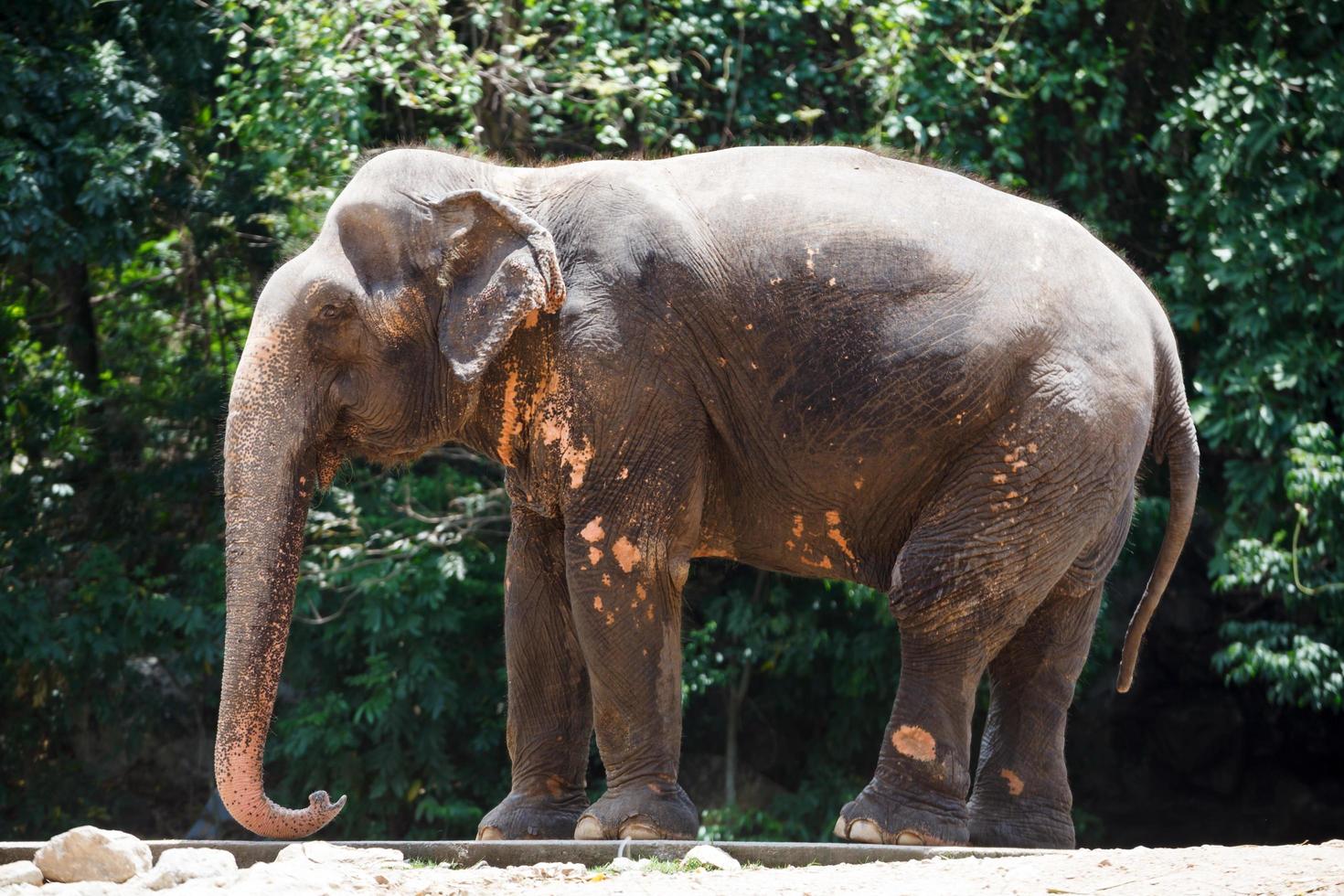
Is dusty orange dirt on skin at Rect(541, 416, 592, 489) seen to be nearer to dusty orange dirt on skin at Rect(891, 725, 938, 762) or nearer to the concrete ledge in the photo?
the concrete ledge

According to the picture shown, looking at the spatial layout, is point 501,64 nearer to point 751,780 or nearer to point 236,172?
point 236,172

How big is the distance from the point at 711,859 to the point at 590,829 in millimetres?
698

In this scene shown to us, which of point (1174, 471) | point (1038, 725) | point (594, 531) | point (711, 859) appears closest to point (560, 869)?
point (711, 859)

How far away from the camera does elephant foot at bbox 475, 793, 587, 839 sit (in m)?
6.08

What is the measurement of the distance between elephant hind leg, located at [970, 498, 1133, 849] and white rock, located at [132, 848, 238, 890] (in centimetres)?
243

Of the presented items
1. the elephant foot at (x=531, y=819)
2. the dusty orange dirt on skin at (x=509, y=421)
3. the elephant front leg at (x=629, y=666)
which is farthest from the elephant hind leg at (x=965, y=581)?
the dusty orange dirt on skin at (x=509, y=421)

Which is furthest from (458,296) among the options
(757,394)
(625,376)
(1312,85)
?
(1312,85)

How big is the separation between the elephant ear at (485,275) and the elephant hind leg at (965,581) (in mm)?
1341

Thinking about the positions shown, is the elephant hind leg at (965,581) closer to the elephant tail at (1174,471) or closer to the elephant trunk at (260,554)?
the elephant tail at (1174,471)

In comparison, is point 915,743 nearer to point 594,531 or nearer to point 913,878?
point 913,878

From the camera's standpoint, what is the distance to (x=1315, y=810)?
11836 millimetres

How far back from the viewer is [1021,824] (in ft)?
19.9

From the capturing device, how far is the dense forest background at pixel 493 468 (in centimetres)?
974

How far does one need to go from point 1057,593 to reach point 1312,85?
475 cm
